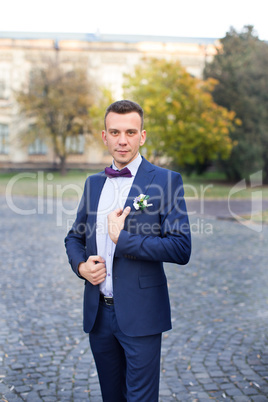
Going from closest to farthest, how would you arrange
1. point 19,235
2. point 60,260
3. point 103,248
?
1. point 103,248
2. point 60,260
3. point 19,235

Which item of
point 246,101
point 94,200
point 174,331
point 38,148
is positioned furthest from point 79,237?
point 38,148

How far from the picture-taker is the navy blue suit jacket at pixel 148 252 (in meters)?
2.32

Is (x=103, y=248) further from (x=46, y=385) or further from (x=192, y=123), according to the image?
(x=192, y=123)

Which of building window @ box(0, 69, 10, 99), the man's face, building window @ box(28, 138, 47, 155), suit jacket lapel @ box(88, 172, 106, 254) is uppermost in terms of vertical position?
building window @ box(0, 69, 10, 99)

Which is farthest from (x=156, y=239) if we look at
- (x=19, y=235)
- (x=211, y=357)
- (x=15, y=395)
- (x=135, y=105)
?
(x=19, y=235)

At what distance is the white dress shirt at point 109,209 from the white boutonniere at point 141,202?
0.14 meters

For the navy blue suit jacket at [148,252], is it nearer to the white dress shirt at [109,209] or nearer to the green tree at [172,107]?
the white dress shirt at [109,209]

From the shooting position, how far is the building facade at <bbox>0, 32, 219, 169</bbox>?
1706 inches

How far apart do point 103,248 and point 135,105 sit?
78 cm

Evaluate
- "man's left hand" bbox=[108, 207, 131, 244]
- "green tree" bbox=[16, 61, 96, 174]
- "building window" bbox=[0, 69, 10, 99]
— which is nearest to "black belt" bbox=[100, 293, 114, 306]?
"man's left hand" bbox=[108, 207, 131, 244]

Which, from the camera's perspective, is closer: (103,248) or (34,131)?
(103,248)

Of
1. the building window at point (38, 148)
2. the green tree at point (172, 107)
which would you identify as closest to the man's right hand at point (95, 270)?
the green tree at point (172, 107)

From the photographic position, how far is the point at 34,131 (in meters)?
38.1

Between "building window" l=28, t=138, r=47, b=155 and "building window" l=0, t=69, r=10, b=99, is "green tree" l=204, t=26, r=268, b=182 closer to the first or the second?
"building window" l=28, t=138, r=47, b=155
